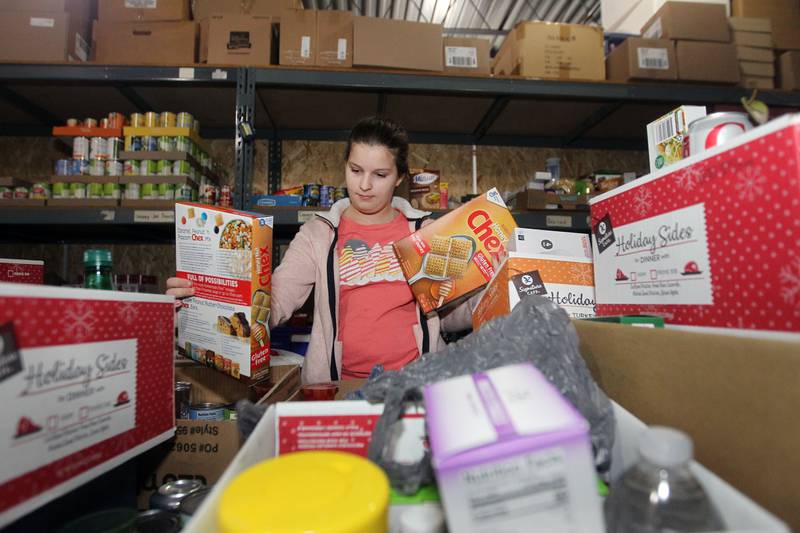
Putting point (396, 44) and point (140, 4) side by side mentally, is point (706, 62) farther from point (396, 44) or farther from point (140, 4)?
point (140, 4)

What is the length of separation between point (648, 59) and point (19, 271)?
104 inches

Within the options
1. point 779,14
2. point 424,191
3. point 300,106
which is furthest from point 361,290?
point 779,14

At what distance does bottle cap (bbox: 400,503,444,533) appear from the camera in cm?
37

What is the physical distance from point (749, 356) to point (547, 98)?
1.94 meters

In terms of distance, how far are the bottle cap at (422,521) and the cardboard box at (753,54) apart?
273 cm

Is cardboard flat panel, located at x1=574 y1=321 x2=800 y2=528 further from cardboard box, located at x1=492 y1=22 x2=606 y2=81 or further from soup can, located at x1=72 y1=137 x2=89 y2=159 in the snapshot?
soup can, located at x1=72 y1=137 x2=89 y2=159

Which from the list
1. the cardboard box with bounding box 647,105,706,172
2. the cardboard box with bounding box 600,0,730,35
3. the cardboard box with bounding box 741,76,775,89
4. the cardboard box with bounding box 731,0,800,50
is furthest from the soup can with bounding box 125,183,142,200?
the cardboard box with bounding box 731,0,800,50

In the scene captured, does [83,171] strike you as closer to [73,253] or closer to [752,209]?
[73,253]

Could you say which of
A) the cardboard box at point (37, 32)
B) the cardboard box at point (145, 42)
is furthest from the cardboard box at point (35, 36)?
the cardboard box at point (145, 42)

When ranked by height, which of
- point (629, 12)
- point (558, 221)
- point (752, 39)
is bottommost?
point (558, 221)

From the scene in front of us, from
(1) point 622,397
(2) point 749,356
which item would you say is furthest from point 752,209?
(1) point 622,397

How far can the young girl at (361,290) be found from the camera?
1.38 metres

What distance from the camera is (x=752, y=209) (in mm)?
500

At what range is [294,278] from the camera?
4.48 ft
